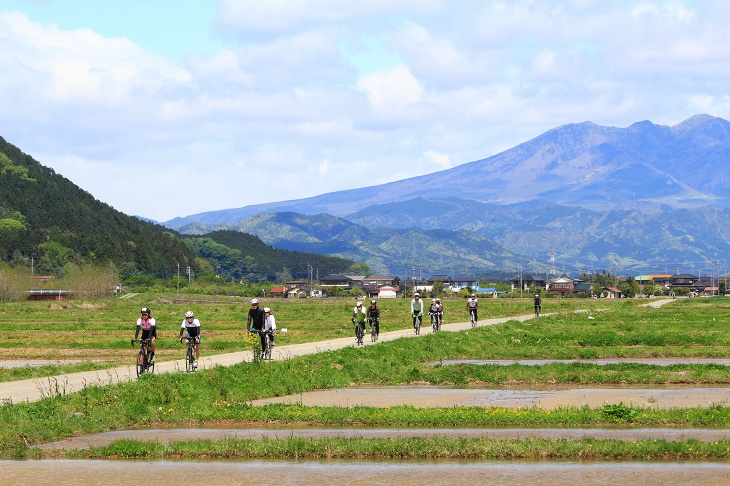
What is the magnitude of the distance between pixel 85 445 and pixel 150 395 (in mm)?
4894

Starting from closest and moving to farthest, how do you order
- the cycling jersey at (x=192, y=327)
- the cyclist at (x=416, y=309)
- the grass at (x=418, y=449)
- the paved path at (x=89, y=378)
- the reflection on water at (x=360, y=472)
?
1. the reflection on water at (x=360, y=472)
2. the grass at (x=418, y=449)
3. the paved path at (x=89, y=378)
4. the cycling jersey at (x=192, y=327)
5. the cyclist at (x=416, y=309)

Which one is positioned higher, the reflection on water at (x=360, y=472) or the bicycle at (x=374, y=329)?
the bicycle at (x=374, y=329)

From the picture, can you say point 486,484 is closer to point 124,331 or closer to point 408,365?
point 408,365

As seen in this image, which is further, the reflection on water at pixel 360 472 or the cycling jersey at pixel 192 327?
the cycling jersey at pixel 192 327

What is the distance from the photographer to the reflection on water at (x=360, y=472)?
17312mm

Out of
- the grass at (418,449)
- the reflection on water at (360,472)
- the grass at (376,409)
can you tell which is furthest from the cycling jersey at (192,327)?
the reflection on water at (360,472)

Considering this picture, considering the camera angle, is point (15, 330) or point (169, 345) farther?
point (15, 330)

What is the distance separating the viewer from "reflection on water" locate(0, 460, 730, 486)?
17.3 m

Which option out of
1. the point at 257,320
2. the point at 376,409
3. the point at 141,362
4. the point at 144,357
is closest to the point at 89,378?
the point at 141,362

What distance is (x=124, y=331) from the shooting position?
63844 mm

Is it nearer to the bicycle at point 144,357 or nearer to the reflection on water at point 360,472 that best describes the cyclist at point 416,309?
the bicycle at point 144,357

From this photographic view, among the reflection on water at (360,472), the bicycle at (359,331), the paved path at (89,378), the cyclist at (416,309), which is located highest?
the cyclist at (416,309)

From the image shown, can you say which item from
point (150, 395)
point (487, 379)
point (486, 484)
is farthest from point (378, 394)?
point (486, 484)

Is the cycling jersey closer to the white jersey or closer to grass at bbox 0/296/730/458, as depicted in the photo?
grass at bbox 0/296/730/458
